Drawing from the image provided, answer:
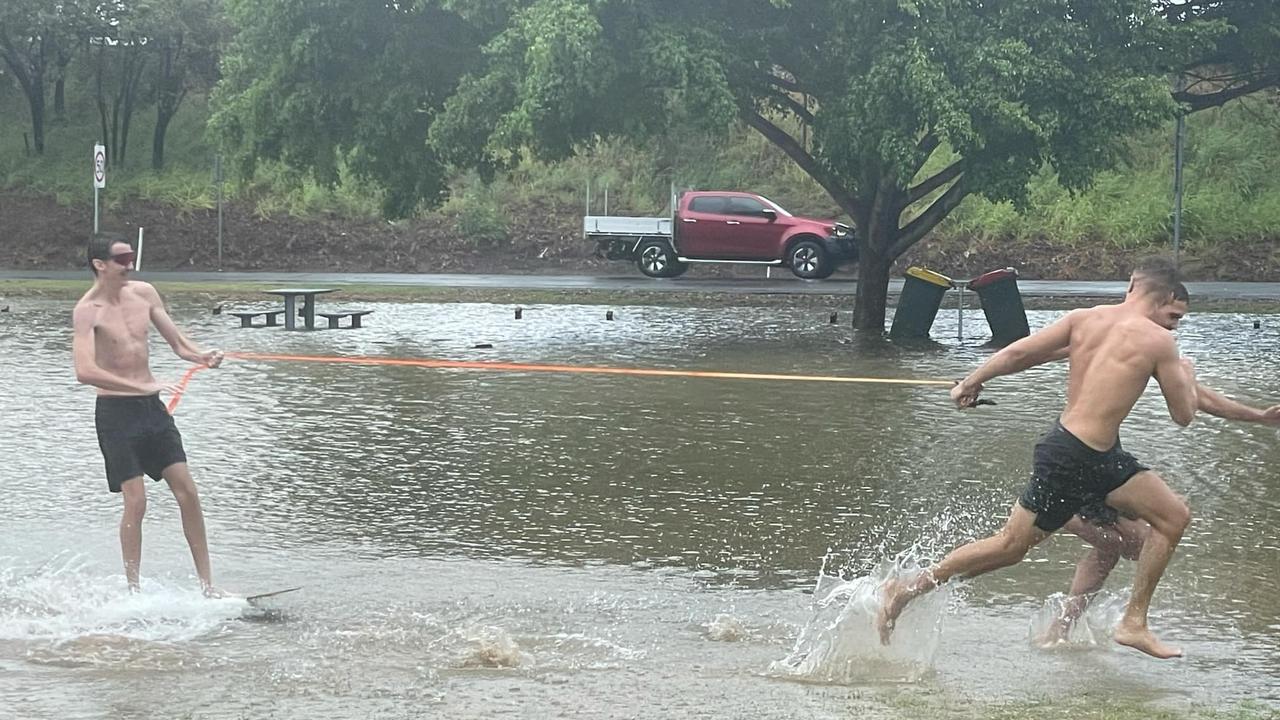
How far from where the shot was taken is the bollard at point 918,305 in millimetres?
21078

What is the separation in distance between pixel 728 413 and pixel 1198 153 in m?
30.6

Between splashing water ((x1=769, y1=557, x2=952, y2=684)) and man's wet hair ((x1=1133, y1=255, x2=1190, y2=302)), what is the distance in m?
1.44

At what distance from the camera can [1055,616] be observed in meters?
6.83

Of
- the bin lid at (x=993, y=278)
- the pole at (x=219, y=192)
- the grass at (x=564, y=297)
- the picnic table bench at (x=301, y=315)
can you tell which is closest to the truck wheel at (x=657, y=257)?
the grass at (x=564, y=297)

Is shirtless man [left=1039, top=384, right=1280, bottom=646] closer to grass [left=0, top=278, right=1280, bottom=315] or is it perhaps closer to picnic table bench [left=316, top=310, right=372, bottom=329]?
picnic table bench [left=316, top=310, right=372, bottom=329]

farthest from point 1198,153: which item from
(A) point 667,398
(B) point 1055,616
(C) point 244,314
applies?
(B) point 1055,616

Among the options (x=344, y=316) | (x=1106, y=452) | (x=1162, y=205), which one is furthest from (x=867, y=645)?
(x=1162, y=205)

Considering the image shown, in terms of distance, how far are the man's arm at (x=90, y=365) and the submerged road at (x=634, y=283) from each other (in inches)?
892

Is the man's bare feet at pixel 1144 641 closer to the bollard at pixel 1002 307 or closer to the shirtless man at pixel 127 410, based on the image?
the shirtless man at pixel 127 410

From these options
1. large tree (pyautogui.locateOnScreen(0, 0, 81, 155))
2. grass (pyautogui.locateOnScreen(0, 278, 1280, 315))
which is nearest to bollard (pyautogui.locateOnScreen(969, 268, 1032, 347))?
grass (pyautogui.locateOnScreen(0, 278, 1280, 315))

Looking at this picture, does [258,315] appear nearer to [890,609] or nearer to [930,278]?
[930,278]

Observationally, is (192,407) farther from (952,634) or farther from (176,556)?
(952,634)

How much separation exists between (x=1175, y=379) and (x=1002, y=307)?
14352 mm

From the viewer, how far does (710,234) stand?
3481cm
